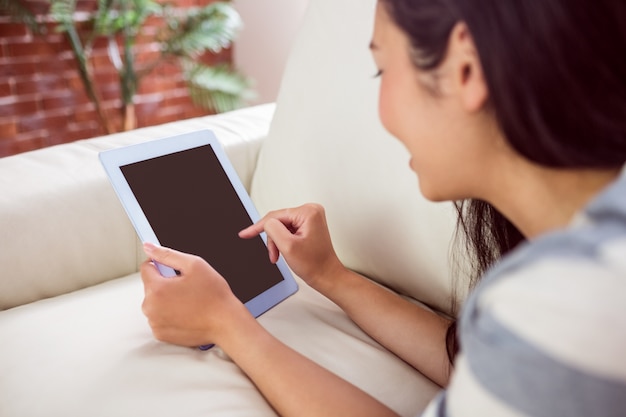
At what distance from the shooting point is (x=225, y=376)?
68cm

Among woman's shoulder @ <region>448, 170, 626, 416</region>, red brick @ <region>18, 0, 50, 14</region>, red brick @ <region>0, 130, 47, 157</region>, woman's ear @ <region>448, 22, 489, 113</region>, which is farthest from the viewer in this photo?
red brick @ <region>0, 130, 47, 157</region>

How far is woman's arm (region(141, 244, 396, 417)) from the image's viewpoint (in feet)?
2.07

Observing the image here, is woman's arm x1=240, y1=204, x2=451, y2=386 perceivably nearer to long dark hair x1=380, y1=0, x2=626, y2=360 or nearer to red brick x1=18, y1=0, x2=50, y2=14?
long dark hair x1=380, y1=0, x2=626, y2=360

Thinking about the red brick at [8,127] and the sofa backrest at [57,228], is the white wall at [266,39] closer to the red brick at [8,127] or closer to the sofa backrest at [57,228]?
the red brick at [8,127]

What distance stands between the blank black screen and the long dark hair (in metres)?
0.41

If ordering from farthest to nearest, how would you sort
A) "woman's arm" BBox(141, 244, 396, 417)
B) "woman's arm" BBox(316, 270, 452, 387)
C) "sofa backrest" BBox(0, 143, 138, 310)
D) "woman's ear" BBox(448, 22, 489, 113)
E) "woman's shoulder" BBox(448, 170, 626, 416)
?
1. "sofa backrest" BBox(0, 143, 138, 310)
2. "woman's arm" BBox(316, 270, 452, 387)
3. "woman's arm" BBox(141, 244, 396, 417)
4. "woman's ear" BBox(448, 22, 489, 113)
5. "woman's shoulder" BBox(448, 170, 626, 416)

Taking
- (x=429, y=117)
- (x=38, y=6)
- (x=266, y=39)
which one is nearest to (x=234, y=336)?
(x=429, y=117)

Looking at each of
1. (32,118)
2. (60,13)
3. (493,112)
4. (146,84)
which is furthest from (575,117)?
(146,84)

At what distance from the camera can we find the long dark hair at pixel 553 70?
1.37 ft

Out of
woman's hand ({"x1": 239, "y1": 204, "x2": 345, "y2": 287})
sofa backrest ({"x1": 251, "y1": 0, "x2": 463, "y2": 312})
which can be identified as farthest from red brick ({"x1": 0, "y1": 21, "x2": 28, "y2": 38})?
woman's hand ({"x1": 239, "y1": 204, "x2": 345, "y2": 287})

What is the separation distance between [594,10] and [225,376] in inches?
18.4

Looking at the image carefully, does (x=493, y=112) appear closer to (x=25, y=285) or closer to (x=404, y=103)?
(x=404, y=103)

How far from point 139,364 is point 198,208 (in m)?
0.21

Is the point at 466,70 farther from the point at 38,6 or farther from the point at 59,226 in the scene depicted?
the point at 38,6
